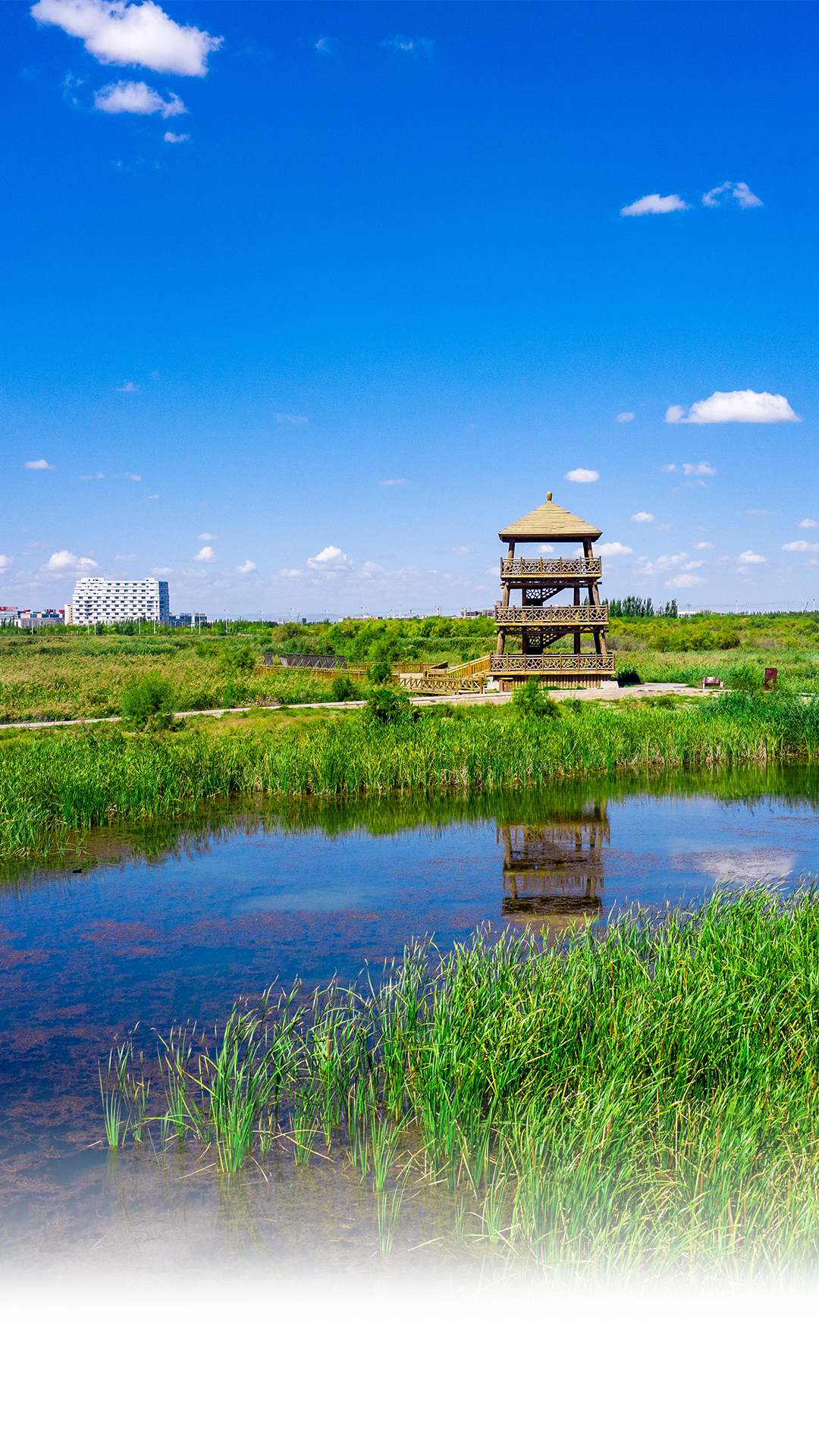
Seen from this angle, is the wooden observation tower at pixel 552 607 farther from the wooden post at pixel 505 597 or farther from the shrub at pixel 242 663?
the shrub at pixel 242 663

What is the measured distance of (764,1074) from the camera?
17.8 ft

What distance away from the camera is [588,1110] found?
4.94 m

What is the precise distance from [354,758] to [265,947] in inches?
389

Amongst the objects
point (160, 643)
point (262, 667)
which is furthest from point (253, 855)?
point (160, 643)

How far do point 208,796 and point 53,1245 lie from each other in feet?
43.9

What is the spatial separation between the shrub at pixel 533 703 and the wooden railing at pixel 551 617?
427 inches

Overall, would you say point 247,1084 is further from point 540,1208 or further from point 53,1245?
point 540,1208

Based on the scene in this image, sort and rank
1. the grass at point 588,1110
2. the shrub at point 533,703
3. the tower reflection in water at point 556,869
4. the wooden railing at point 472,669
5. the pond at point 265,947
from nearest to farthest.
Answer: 1. the grass at point 588,1110
2. the pond at point 265,947
3. the tower reflection in water at point 556,869
4. the shrub at point 533,703
5. the wooden railing at point 472,669

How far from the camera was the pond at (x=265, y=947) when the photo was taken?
4707mm

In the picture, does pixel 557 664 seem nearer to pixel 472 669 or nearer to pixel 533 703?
pixel 472 669

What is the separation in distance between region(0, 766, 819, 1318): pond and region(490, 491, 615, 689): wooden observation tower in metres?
14.2

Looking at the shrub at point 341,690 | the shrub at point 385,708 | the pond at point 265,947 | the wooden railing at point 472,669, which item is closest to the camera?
the pond at point 265,947

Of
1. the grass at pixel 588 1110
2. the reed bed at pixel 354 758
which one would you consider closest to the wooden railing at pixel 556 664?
the reed bed at pixel 354 758

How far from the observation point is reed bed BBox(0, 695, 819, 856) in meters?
16.2
